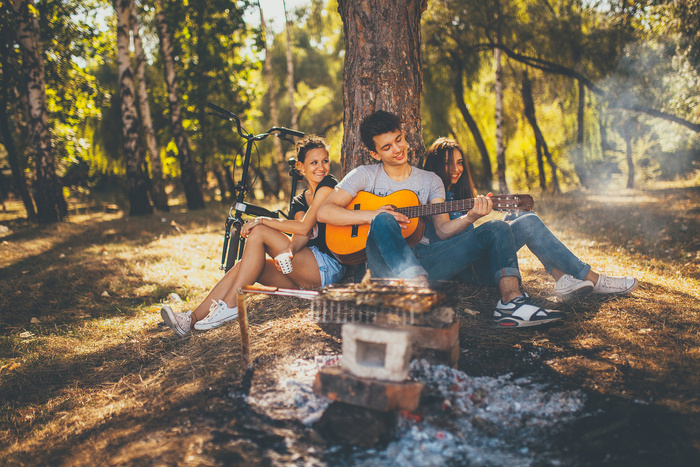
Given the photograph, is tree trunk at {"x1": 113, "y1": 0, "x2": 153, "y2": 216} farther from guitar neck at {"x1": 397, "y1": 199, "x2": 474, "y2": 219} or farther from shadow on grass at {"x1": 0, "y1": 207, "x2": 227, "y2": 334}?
guitar neck at {"x1": 397, "y1": 199, "x2": 474, "y2": 219}

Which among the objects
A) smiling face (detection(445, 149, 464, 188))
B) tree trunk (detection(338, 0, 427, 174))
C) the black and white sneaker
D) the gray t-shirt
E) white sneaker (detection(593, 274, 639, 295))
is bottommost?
the black and white sneaker

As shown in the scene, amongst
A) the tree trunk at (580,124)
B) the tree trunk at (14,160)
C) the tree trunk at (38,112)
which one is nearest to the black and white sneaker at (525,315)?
the tree trunk at (38,112)

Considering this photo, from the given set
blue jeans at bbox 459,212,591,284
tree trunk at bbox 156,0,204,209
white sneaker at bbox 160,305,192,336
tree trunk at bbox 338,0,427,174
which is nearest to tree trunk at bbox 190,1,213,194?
tree trunk at bbox 156,0,204,209

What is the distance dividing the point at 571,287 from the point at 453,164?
4.51 feet

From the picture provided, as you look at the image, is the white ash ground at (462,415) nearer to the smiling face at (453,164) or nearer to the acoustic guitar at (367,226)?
the acoustic guitar at (367,226)

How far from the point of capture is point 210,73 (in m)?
14.3

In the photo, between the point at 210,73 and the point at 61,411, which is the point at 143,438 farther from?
the point at 210,73

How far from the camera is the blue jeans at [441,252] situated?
119 inches

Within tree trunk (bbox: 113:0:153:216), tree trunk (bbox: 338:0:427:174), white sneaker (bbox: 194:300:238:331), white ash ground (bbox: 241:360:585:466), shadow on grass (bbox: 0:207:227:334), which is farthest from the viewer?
tree trunk (bbox: 113:0:153:216)

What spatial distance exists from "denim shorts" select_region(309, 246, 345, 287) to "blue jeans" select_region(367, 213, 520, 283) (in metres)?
0.63

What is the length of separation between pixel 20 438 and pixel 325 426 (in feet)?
5.70

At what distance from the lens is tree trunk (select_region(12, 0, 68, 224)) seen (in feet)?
29.3

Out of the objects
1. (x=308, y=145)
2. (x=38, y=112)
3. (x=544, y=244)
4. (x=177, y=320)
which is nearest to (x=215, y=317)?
(x=177, y=320)

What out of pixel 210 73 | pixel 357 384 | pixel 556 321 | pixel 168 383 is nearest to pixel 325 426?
pixel 357 384
